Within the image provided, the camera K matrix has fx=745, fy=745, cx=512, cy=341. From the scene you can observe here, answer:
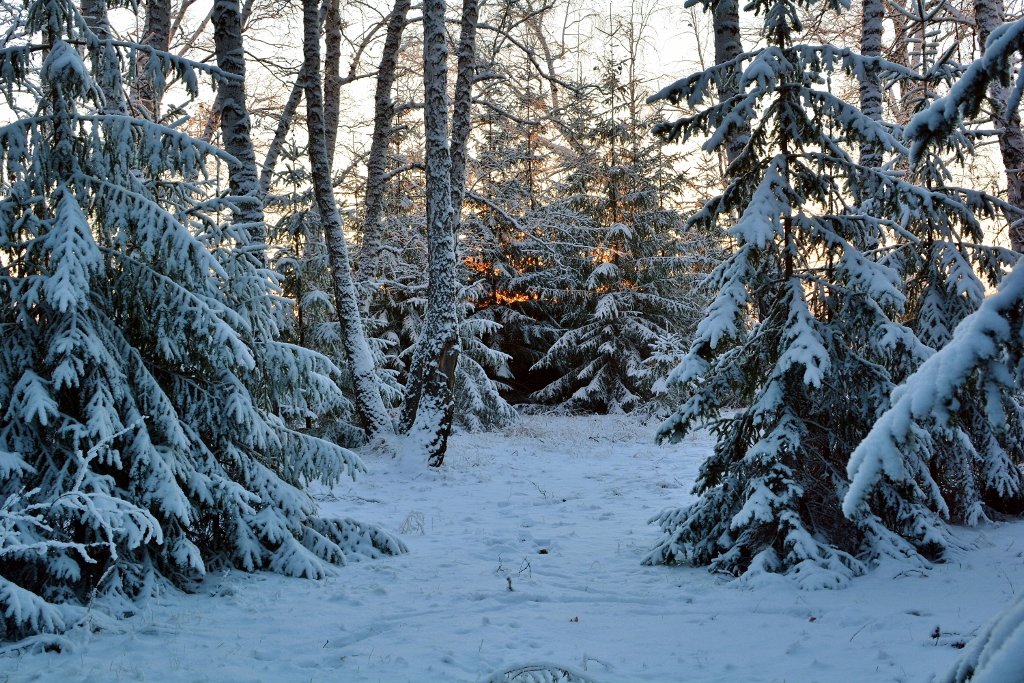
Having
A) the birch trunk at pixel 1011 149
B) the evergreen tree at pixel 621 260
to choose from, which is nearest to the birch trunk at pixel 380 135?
the evergreen tree at pixel 621 260

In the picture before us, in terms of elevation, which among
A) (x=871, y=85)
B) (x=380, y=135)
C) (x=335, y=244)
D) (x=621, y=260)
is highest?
(x=380, y=135)

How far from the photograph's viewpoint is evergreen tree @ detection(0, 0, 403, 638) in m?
5.11

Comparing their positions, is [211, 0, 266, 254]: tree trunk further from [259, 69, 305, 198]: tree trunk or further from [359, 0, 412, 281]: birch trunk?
[359, 0, 412, 281]: birch trunk

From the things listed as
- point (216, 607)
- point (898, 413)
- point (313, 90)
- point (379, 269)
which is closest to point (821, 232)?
point (898, 413)

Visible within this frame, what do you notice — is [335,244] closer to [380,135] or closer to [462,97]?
[380,135]

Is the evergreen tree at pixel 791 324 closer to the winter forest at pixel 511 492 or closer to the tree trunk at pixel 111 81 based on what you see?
the winter forest at pixel 511 492

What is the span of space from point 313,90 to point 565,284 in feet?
36.6

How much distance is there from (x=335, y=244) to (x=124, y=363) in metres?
7.23

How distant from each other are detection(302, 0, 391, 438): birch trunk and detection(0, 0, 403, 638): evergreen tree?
5964 millimetres

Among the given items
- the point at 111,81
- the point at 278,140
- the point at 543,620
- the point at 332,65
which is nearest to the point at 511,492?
the point at 543,620

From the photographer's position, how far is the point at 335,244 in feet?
41.8

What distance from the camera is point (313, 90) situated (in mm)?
12578

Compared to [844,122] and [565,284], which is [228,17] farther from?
[565,284]

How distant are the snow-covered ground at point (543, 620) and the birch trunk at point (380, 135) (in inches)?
Answer: 319
